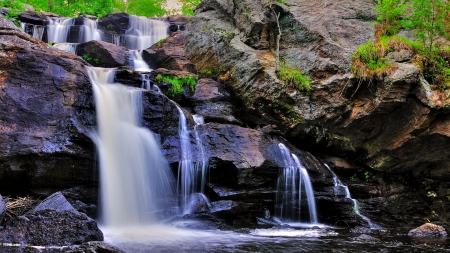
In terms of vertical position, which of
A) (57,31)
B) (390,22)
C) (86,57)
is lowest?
(86,57)

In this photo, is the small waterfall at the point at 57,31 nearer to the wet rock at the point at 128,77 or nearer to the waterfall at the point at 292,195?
the wet rock at the point at 128,77

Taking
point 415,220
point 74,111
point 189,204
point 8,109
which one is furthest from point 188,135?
point 415,220

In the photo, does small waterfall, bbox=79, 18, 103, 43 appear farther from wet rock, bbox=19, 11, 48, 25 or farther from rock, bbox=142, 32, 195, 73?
rock, bbox=142, 32, 195, 73

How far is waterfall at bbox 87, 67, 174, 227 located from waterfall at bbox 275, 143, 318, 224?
10.5 feet

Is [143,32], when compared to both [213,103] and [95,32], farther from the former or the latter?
[213,103]

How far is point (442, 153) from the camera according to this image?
10555 millimetres

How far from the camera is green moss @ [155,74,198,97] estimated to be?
12.0 m

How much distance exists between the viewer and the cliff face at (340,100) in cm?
1000

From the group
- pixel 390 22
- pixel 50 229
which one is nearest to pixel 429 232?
pixel 390 22

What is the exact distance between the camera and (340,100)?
11.0m

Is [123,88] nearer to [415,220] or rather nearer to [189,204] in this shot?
[189,204]

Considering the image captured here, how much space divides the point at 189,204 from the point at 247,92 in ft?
17.0

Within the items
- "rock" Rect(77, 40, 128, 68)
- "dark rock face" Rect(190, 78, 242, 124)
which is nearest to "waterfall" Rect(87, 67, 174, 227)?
"dark rock face" Rect(190, 78, 242, 124)

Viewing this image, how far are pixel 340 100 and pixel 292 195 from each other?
12.3 ft
